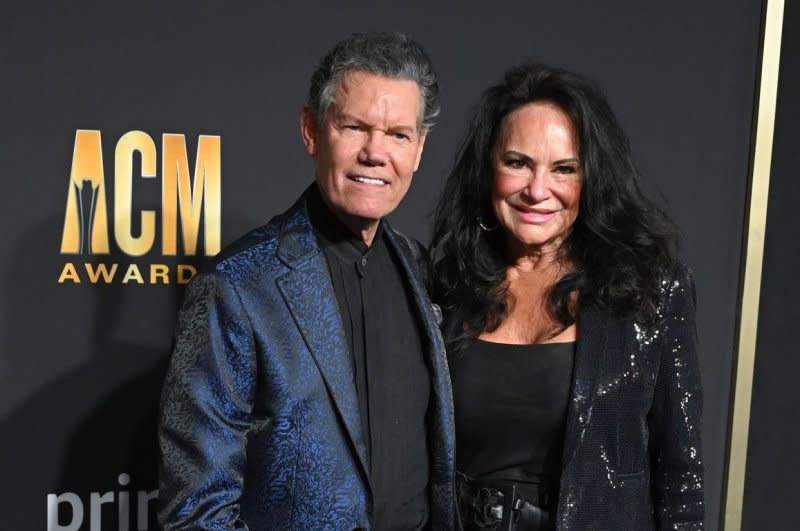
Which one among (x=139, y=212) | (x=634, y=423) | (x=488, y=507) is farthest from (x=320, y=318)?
(x=139, y=212)

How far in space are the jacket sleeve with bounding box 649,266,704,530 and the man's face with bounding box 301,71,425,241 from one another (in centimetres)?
62

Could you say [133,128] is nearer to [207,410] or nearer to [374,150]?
[374,150]

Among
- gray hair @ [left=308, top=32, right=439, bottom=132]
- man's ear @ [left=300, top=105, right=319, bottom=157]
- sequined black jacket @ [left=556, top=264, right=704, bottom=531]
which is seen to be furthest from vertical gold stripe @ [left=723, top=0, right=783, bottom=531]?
man's ear @ [left=300, top=105, right=319, bottom=157]

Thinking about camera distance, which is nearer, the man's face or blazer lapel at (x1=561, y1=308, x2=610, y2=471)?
the man's face

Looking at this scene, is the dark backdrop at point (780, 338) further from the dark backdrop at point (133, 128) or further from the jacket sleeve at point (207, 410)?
the jacket sleeve at point (207, 410)

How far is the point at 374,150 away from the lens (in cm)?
156

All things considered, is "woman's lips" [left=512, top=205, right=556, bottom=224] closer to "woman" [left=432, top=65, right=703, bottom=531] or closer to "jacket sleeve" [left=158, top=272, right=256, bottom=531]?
"woman" [left=432, top=65, right=703, bottom=531]

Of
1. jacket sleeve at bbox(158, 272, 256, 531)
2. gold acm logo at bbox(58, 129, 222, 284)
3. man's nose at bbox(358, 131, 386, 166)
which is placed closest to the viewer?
jacket sleeve at bbox(158, 272, 256, 531)

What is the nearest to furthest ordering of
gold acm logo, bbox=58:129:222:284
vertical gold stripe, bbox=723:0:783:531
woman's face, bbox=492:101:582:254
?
woman's face, bbox=492:101:582:254 < gold acm logo, bbox=58:129:222:284 < vertical gold stripe, bbox=723:0:783:531

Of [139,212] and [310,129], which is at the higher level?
[310,129]

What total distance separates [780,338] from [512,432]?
1397 millimetres

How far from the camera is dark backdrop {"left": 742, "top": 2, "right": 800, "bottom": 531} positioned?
2.78 metres

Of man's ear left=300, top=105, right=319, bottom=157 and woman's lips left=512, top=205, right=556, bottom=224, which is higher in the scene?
man's ear left=300, top=105, right=319, bottom=157

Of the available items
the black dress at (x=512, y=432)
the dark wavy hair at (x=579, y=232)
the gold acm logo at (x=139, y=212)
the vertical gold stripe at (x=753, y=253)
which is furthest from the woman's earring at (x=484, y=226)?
the vertical gold stripe at (x=753, y=253)
